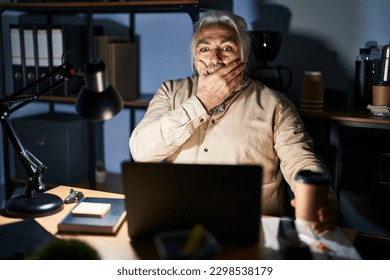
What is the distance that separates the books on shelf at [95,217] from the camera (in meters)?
1.09

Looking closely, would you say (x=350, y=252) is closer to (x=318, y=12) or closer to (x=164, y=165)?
(x=164, y=165)

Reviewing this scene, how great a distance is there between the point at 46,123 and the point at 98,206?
132cm

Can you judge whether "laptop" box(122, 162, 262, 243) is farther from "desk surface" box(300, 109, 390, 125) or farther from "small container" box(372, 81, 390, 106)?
"small container" box(372, 81, 390, 106)

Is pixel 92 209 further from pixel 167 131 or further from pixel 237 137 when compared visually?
pixel 237 137

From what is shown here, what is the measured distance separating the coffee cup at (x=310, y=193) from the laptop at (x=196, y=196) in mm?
118

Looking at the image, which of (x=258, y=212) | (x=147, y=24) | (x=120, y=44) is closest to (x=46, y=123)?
(x=120, y=44)

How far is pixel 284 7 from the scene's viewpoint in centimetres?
213

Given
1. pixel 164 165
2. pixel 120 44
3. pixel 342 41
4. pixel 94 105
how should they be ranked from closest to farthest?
pixel 164 165 → pixel 94 105 → pixel 342 41 → pixel 120 44

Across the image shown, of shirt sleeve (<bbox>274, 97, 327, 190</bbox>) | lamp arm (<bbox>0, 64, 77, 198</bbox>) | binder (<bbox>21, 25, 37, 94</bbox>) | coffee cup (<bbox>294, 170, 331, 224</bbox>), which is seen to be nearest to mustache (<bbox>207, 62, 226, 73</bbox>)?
shirt sleeve (<bbox>274, 97, 327, 190</bbox>)

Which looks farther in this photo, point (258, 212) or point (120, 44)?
point (120, 44)

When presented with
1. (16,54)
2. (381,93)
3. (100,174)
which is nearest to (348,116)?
(381,93)

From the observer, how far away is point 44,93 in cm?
117

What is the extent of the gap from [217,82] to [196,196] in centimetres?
66

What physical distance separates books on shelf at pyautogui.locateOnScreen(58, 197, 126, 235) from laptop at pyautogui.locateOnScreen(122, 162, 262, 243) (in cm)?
13
